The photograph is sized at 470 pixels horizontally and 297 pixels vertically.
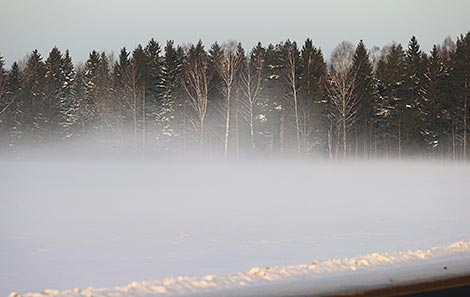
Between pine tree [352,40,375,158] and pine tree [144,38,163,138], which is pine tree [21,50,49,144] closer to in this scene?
pine tree [144,38,163,138]

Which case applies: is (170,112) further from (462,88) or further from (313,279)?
(313,279)

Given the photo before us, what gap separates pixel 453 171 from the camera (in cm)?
4497

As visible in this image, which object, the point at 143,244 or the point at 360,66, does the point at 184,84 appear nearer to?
the point at 360,66

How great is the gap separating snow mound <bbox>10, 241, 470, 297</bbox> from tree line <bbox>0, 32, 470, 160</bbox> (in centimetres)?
4224

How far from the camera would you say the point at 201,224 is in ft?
60.7

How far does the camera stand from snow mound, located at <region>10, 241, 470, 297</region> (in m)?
8.68

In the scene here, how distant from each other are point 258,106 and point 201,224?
4103 cm

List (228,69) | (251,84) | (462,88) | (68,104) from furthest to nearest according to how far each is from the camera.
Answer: (68,104), (251,84), (462,88), (228,69)

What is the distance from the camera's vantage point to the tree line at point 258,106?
5650cm

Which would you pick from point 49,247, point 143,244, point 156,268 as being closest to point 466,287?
point 156,268

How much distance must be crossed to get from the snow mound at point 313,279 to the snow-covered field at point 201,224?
1.74 feet

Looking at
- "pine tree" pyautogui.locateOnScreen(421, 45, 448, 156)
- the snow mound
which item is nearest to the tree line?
"pine tree" pyautogui.locateOnScreen(421, 45, 448, 156)

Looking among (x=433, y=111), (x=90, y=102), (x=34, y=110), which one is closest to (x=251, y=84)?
(x=433, y=111)

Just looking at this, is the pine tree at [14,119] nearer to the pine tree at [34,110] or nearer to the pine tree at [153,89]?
the pine tree at [34,110]
